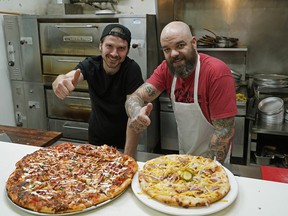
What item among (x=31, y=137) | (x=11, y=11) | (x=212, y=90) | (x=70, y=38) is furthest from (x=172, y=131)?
(x=11, y=11)

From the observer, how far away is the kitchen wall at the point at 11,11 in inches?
134

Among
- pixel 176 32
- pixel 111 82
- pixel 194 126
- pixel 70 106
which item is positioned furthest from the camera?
pixel 70 106

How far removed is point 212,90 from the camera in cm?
167

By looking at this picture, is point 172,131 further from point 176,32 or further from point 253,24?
point 176,32

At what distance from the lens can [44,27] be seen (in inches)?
132

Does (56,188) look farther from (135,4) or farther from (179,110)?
(135,4)

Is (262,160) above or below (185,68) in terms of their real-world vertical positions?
below

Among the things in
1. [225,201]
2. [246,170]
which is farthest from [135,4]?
[225,201]

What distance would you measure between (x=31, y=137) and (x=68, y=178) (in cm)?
82

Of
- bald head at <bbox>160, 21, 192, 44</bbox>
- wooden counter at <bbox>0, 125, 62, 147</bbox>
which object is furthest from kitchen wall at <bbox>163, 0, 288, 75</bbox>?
wooden counter at <bbox>0, 125, 62, 147</bbox>

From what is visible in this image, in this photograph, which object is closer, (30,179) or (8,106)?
(30,179)

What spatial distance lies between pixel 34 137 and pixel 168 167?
104cm

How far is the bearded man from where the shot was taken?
164 cm

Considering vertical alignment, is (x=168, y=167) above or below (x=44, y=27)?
below
